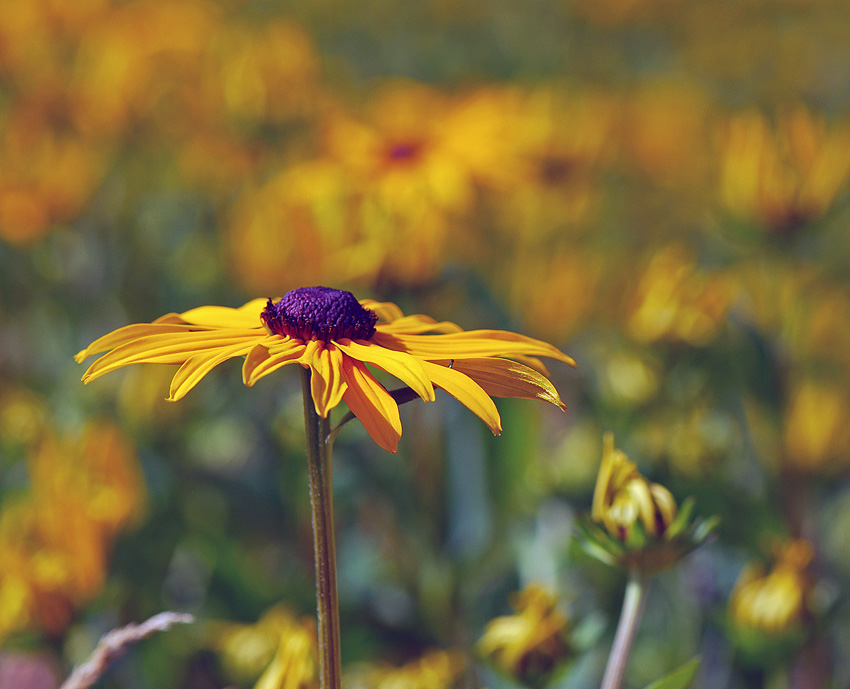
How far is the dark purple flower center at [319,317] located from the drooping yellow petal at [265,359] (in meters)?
0.01

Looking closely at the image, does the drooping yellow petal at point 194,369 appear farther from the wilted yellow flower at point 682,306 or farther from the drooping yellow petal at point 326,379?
the wilted yellow flower at point 682,306

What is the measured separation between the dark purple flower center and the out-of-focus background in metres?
0.19

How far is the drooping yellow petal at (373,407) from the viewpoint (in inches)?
Result: 15.2

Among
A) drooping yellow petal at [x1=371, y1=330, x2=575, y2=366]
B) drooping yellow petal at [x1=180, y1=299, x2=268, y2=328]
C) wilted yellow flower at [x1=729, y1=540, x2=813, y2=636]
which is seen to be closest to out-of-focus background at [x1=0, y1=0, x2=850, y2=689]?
wilted yellow flower at [x1=729, y1=540, x2=813, y2=636]

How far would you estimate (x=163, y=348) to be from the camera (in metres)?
0.43

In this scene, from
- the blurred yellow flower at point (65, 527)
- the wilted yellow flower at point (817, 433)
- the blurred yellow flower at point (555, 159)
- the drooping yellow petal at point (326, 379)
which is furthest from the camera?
the blurred yellow flower at point (555, 159)

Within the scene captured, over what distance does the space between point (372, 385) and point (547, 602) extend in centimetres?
27

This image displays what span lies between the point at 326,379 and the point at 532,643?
29cm

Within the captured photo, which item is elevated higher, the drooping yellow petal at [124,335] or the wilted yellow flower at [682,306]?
the wilted yellow flower at [682,306]

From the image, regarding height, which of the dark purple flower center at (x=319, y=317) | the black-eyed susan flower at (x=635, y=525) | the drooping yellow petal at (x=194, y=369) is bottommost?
the black-eyed susan flower at (x=635, y=525)

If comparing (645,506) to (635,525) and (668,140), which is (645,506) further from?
(668,140)

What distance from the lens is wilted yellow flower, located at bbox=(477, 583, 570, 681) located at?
57 cm

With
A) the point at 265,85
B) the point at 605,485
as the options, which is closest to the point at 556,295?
the point at 265,85

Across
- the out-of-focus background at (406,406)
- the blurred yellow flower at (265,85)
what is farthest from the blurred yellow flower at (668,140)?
the blurred yellow flower at (265,85)
